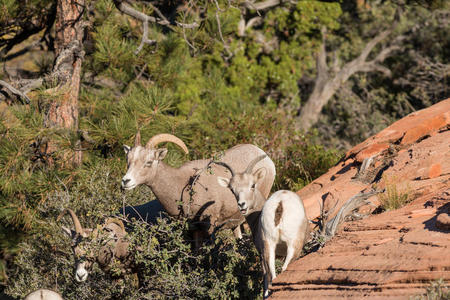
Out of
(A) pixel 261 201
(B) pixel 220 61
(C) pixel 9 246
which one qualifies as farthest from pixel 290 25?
(A) pixel 261 201

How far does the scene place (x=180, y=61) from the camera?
510 inches

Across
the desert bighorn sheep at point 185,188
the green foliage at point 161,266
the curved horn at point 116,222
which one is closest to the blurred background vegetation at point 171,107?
the green foliage at point 161,266

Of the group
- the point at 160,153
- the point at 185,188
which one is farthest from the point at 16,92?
the point at 185,188

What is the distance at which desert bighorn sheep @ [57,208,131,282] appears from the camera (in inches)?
275

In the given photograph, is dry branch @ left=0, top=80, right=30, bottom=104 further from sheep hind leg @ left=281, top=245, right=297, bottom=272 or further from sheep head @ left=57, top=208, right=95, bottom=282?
sheep hind leg @ left=281, top=245, right=297, bottom=272

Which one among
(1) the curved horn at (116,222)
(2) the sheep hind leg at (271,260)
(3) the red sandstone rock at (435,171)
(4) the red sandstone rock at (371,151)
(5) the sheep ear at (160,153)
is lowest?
(1) the curved horn at (116,222)

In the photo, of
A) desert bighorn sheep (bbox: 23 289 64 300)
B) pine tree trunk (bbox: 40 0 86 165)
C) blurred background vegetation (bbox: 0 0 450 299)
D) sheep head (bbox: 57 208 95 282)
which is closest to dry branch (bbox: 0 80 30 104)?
blurred background vegetation (bbox: 0 0 450 299)

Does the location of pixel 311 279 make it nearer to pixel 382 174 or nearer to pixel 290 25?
pixel 382 174

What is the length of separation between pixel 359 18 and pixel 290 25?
4.92 meters

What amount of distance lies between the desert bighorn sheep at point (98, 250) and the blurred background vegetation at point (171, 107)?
24cm

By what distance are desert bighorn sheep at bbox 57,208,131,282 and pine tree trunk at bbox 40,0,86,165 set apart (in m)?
2.66

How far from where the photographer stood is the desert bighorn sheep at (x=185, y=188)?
7625 millimetres

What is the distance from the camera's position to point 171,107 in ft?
39.0

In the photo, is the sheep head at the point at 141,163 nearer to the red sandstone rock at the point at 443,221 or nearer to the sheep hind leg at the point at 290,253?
the sheep hind leg at the point at 290,253
